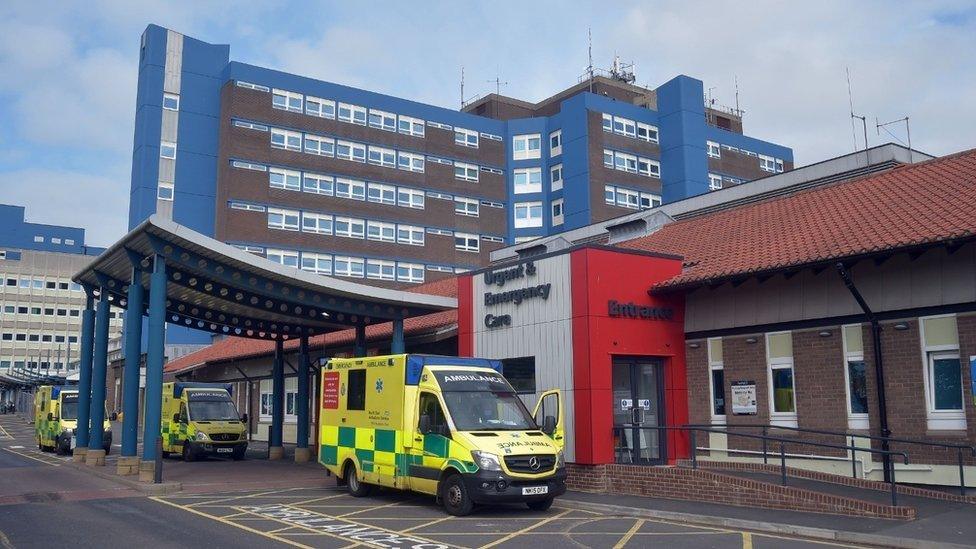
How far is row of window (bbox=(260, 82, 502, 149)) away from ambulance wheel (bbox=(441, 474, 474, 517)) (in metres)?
47.5

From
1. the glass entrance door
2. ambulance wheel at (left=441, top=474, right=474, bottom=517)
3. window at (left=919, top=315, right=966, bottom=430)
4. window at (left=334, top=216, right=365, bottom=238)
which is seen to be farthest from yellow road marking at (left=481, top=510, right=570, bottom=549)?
window at (left=334, top=216, right=365, bottom=238)

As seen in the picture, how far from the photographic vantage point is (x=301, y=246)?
57031mm

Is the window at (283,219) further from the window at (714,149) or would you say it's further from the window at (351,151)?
the window at (714,149)

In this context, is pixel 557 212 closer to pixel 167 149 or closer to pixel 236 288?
pixel 167 149

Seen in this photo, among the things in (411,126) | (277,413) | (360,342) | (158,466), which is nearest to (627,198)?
(411,126)

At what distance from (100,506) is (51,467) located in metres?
10.2

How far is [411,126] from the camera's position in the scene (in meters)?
63.4

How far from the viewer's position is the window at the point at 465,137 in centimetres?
6569

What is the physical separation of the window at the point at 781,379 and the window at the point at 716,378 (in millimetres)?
1162

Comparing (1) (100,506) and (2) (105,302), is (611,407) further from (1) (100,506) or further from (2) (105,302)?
(2) (105,302)

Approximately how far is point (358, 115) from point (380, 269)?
36.5ft

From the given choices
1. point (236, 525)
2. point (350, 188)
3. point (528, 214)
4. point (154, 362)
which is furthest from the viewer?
point (528, 214)

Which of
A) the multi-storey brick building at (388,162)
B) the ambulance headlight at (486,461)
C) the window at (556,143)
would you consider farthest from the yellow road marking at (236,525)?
the window at (556,143)

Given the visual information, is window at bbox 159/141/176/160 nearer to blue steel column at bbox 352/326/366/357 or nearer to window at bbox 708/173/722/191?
blue steel column at bbox 352/326/366/357
